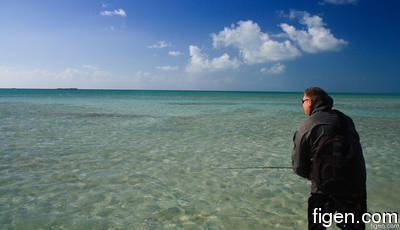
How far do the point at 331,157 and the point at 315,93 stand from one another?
0.72m

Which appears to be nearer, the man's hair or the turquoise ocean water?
the man's hair

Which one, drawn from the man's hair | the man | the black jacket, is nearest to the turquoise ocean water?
the man

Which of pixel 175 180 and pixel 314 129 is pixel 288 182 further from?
pixel 314 129

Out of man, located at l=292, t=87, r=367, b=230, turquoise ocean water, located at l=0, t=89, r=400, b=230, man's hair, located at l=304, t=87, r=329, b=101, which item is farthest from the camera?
turquoise ocean water, located at l=0, t=89, r=400, b=230

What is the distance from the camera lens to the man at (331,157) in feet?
8.09

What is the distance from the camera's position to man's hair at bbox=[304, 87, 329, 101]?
273cm

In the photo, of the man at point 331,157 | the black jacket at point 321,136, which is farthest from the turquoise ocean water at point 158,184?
the black jacket at point 321,136

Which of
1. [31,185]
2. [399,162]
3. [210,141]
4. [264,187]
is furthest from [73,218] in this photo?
[399,162]

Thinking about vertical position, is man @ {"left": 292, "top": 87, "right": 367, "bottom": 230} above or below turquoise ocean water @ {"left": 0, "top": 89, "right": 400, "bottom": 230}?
above

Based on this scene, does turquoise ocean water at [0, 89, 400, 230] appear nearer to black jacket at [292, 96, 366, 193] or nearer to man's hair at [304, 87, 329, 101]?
black jacket at [292, 96, 366, 193]

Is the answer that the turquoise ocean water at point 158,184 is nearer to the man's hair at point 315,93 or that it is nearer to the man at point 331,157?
the man at point 331,157

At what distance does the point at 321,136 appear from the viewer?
253cm

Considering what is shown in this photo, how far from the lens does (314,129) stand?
257 centimetres

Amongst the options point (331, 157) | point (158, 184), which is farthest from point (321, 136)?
point (158, 184)
